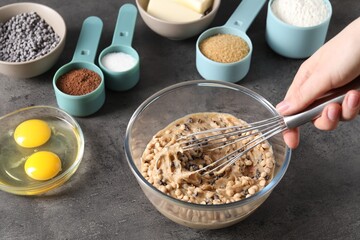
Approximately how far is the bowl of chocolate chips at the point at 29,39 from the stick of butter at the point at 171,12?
27cm

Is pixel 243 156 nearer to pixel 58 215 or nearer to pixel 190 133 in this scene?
pixel 190 133

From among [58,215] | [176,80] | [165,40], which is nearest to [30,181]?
[58,215]

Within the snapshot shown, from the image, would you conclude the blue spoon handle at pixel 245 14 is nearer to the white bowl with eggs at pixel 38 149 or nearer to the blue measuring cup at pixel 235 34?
the blue measuring cup at pixel 235 34

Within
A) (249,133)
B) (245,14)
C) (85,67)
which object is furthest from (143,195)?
(245,14)

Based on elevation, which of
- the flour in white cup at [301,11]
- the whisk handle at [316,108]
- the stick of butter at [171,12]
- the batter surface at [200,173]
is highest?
the whisk handle at [316,108]

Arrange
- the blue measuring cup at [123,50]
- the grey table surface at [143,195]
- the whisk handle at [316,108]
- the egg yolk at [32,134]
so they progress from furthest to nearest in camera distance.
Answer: the blue measuring cup at [123,50] < the egg yolk at [32,134] < the grey table surface at [143,195] < the whisk handle at [316,108]

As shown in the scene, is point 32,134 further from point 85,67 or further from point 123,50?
point 123,50

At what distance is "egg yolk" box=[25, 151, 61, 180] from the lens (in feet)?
4.42

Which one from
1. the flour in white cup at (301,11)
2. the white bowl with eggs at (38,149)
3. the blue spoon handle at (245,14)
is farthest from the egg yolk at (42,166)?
the flour in white cup at (301,11)

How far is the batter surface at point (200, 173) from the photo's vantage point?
1200 mm

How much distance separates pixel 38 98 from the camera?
60.8 inches

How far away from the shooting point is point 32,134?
1.42 m

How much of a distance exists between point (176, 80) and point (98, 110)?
24 centimetres

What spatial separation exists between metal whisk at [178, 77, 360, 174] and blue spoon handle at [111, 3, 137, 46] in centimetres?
44
